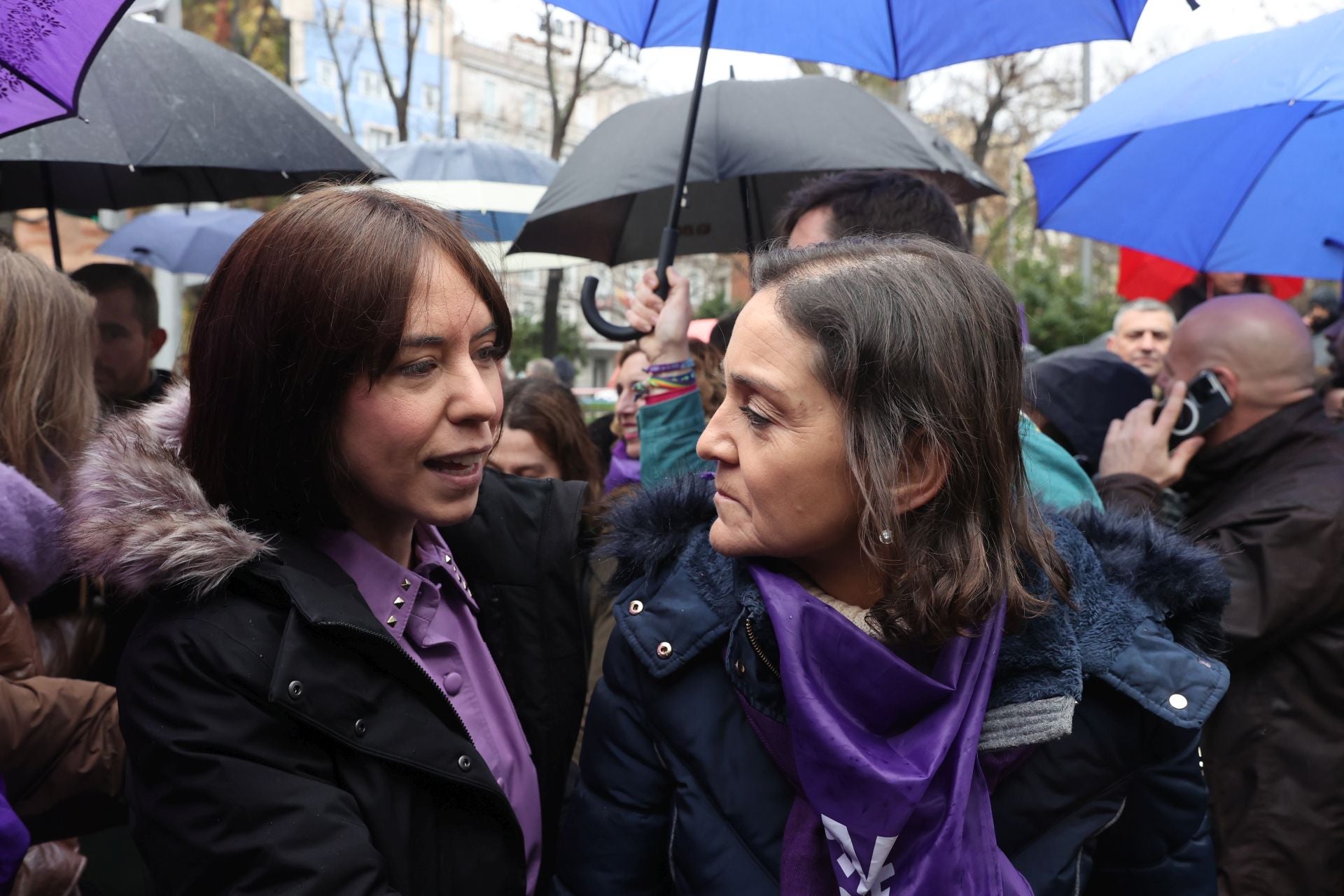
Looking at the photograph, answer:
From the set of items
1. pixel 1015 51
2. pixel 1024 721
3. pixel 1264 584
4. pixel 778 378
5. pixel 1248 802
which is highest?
pixel 1015 51

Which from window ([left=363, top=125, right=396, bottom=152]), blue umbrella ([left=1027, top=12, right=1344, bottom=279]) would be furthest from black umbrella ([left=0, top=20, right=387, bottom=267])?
window ([left=363, top=125, right=396, bottom=152])

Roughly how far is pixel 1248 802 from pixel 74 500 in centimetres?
295

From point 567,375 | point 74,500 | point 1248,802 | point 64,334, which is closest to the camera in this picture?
point 74,500

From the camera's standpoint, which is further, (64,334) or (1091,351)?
(1091,351)

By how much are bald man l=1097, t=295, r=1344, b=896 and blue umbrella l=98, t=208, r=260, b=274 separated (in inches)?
267

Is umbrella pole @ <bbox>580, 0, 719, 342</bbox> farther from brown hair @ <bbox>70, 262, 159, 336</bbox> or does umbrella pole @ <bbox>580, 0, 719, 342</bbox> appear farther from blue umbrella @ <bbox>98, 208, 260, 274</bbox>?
blue umbrella @ <bbox>98, 208, 260, 274</bbox>

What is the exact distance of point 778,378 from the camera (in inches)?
64.8

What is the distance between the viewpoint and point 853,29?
310 cm

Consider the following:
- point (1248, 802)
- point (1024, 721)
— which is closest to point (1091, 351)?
point (1248, 802)

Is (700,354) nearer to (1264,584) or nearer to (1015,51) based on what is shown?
(1015,51)

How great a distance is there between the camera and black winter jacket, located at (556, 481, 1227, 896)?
170 centimetres

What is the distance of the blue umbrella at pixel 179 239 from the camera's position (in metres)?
8.07

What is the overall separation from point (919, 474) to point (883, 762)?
419 mm

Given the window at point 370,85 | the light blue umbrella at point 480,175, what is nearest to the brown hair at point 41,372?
the light blue umbrella at point 480,175
